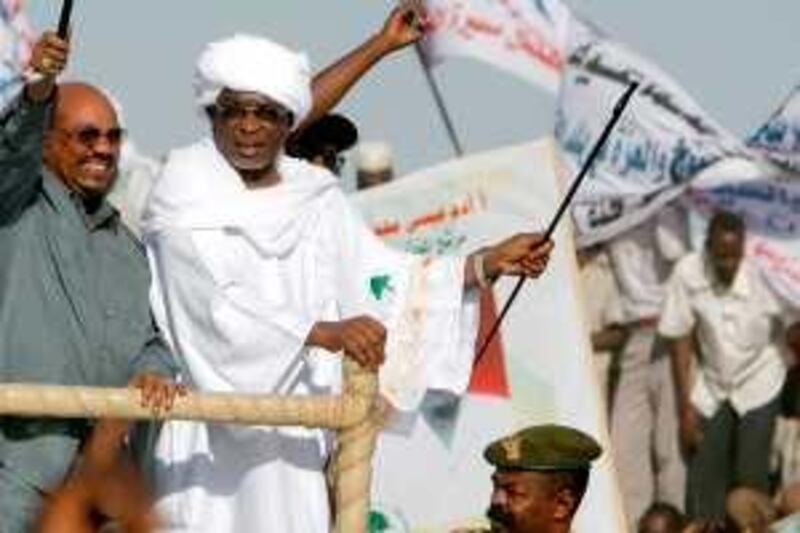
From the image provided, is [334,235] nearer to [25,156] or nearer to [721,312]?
[25,156]

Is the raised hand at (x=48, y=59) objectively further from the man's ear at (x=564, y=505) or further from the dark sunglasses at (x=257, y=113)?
the man's ear at (x=564, y=505)

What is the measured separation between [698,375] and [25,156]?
9092 millimetres

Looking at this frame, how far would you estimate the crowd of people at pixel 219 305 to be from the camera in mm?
9797

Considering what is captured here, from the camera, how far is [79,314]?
10000 mm

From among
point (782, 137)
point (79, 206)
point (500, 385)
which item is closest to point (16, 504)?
point (79, 206)

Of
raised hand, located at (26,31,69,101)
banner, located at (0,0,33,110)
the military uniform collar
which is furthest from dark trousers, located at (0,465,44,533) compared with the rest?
banner, located at (0,0,33,110)

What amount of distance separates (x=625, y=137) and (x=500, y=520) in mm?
9337

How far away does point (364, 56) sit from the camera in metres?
11.4

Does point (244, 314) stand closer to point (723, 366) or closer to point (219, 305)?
point (219, 305)

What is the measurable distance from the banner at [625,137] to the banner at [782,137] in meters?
0.11

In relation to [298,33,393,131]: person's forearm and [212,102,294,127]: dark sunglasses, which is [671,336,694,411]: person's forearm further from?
[212,102,294,127]: dark sunglasses

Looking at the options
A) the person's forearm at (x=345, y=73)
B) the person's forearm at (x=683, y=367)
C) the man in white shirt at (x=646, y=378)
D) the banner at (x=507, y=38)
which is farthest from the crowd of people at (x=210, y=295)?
the banner at (x=507, y=38)

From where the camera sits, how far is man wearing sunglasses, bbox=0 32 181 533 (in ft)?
32.1

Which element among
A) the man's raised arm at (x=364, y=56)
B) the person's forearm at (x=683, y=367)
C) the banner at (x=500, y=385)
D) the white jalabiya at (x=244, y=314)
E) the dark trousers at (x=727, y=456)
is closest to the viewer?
the white jalabiya at (x=244, y=314)
